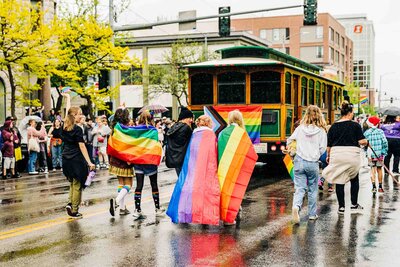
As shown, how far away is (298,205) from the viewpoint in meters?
9.31

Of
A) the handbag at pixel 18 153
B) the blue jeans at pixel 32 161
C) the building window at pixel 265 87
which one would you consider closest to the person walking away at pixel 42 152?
the blue jeans at pixel 32 161

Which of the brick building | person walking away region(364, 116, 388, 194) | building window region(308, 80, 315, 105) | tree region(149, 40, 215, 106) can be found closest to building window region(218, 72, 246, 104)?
building window region(308, 80, 315, 105)

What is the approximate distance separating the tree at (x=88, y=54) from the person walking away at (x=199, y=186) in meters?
20.2

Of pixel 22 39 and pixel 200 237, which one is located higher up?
pixel 22 39

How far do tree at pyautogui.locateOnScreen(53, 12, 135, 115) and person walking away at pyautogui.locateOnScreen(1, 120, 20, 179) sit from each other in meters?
10.7

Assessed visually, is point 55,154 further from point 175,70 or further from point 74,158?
point 175,70

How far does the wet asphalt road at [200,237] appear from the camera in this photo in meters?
6.83

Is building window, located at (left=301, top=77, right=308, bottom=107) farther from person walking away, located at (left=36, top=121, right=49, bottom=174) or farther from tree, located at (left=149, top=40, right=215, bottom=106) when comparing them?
tree, located at (left=149, top=40, right=215, bottom=106)

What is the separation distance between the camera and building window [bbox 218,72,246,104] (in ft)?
55.3

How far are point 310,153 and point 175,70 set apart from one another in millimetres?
42263

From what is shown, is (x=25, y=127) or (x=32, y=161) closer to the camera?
(x=32, y=161)

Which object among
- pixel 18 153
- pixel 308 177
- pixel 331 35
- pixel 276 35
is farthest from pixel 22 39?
pixel 331 35

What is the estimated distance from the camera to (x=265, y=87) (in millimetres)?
16641

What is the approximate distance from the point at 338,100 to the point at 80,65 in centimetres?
1409
